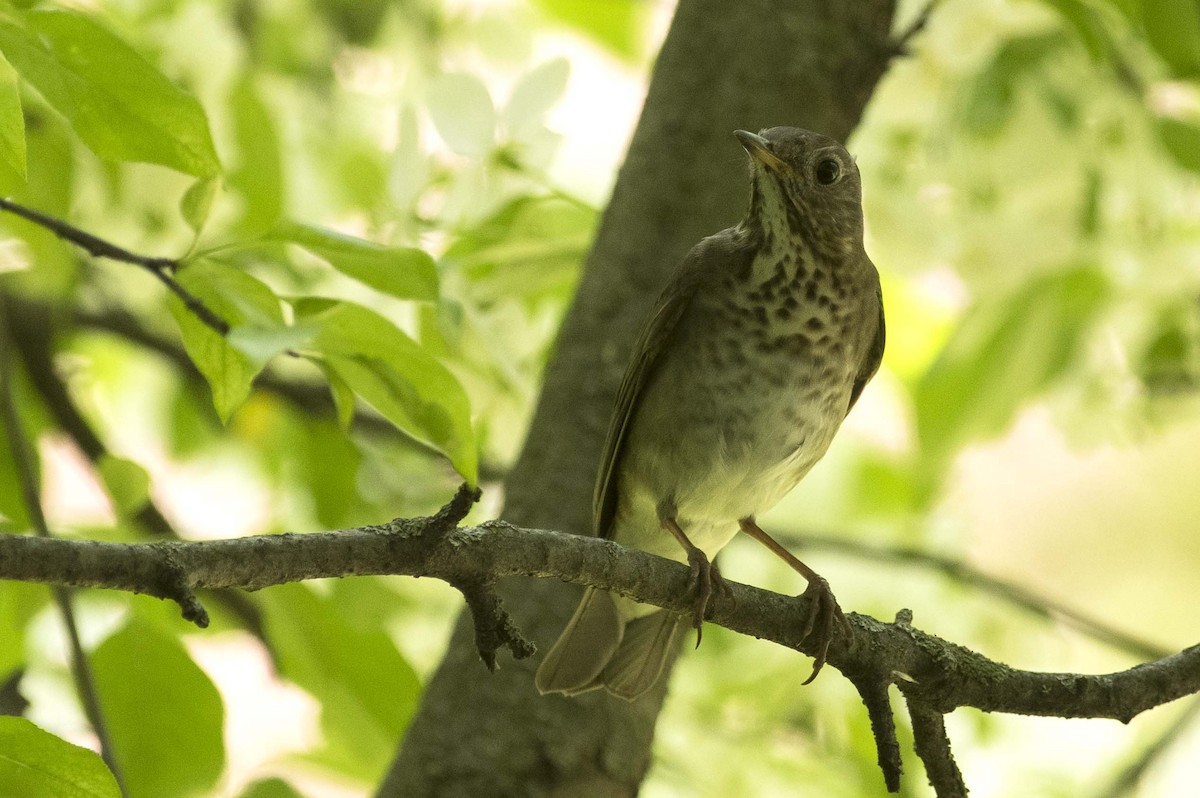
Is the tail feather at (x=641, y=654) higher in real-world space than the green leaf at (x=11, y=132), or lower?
higher

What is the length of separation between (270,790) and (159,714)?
192 millimetres

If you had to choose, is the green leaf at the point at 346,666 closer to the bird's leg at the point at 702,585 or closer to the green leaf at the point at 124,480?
the green leaf at the point at 124,480

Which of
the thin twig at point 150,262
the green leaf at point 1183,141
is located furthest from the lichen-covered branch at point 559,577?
the green leaf at point 1183,141

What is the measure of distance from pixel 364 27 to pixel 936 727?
2.85 metres

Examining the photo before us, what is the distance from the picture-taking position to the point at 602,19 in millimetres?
3721

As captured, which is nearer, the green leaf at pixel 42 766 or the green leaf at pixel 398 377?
the green leaf at pixel 42 766

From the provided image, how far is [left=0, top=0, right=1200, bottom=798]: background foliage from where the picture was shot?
1.56 metres

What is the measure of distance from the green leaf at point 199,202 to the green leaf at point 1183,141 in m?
1.71

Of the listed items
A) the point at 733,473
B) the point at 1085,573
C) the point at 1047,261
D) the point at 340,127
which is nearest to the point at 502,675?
the point at 733,473

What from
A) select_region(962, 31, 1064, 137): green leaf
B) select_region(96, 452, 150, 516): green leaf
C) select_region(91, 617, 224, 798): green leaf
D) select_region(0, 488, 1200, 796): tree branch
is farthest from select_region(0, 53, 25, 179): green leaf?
select_region(962, 31, 1064, 137): green leaf

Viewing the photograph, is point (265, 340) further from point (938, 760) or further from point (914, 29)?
point (914, 29)

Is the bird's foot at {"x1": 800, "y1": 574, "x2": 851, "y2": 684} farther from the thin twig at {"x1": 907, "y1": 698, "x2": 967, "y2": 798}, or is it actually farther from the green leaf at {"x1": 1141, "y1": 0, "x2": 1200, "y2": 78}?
the green leaf at {"x1": 1141, "y1": 0, "x2": 1200, "y2": 78}

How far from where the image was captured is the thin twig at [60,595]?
1.81 metres

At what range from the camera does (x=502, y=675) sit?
227 centimetres
